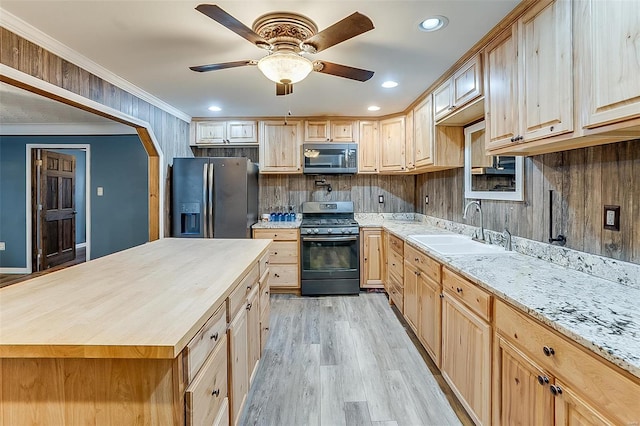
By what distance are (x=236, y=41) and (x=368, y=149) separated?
2.56m

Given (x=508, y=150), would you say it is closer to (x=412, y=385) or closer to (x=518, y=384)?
(x=518, y=384)

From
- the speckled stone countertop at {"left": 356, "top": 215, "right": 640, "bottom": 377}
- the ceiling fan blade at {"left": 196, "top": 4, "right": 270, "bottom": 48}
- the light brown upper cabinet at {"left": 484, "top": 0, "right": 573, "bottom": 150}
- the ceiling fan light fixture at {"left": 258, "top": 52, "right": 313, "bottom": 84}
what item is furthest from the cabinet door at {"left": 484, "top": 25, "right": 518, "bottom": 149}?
the ceiling fan blade at {"left": 196, "top": 4, "right": 270, "bottom": 48}

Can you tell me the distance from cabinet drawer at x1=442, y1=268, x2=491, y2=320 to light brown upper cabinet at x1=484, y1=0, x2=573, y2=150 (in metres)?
0.83

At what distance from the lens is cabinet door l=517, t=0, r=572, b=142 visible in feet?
4.67

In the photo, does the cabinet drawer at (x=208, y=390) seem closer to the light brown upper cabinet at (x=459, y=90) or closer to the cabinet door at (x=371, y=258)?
the light brown upper cabinet at (x=459, y=90)

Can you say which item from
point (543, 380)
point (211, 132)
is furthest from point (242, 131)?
point (543, 380)

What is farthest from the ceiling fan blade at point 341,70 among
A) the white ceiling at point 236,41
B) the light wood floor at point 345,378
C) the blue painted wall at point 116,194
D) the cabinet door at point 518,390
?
the blue painted wall at point 116,194

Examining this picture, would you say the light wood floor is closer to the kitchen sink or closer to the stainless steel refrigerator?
the kitchen sink

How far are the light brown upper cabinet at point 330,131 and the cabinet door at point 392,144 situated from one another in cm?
39

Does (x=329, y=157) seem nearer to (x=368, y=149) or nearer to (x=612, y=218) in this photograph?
(x=368, y=149)

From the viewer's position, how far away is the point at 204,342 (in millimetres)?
1170

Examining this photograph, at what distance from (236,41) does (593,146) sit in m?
2.24

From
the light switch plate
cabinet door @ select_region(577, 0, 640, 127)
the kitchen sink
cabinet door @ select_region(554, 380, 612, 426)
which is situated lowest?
cabinet door @ select_region(554, 380, 612, 426)

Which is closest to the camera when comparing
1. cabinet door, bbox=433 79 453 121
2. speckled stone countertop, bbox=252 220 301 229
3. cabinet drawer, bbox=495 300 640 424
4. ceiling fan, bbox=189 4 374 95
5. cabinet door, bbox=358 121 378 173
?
cabinet drawer, bbox=495 300 640 424
